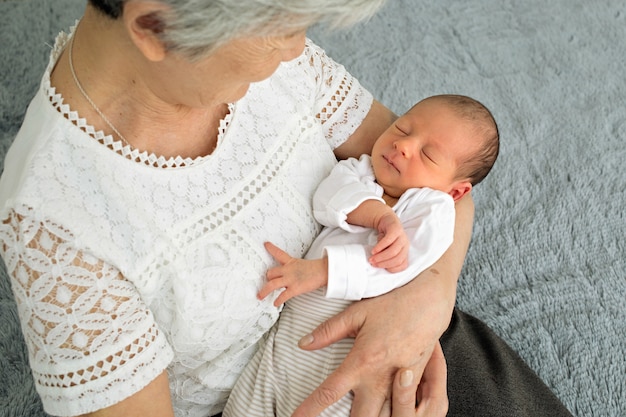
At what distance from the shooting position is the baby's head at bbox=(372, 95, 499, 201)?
132 centimetres

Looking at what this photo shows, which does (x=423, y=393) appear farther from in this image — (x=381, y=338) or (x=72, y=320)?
(x=72, y=320)

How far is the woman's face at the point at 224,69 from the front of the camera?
3.01 ft

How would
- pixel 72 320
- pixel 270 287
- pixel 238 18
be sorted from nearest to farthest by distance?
pixel 238 18 → pixel 72 320 → pixel 270 287

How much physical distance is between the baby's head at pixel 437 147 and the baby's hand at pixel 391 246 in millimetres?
159

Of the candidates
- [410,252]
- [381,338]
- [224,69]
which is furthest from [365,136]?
[224,69]

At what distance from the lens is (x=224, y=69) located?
949mm

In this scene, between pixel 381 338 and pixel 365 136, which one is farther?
pixel 365 136

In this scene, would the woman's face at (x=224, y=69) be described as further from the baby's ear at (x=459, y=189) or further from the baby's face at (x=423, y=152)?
the baby's ear at (x=459, y=189)

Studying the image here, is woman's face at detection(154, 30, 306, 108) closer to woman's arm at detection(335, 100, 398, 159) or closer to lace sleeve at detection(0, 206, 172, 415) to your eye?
lace sleeve at detection(0, 206, 172, 415)

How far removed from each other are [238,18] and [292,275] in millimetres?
427

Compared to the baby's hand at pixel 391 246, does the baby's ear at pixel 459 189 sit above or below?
below

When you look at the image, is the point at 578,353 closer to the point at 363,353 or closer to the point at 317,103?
the point at 363,353

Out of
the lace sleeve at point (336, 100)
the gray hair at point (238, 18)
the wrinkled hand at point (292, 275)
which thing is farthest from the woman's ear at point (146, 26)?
the lace sleeve at point (336, 100)

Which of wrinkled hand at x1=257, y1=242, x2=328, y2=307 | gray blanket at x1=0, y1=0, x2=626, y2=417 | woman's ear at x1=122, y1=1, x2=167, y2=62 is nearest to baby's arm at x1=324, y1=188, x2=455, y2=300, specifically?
wrinkled hand at x1=257, y1=242, x2=328, y2=307
